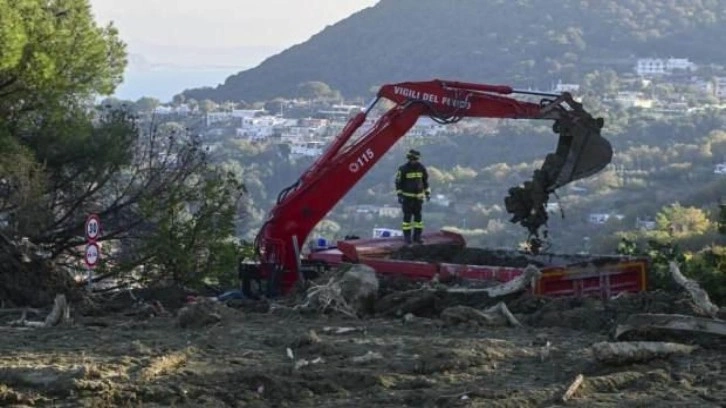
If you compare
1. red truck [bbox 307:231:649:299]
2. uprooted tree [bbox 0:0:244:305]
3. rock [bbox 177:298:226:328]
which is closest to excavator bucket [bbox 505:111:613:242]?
red truck [bbox 307:231:649:299]

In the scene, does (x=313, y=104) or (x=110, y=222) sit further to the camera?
(x=313, y=104)

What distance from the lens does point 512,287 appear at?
1431 centimetres

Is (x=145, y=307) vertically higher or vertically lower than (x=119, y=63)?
lower

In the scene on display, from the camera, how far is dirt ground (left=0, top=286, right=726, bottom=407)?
30.2 feet

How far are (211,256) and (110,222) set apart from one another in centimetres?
219

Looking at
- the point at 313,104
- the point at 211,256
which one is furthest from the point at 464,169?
the point at 211,256

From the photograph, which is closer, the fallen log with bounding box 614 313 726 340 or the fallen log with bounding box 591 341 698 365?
the fallen log with bounding box 591 341 698 365

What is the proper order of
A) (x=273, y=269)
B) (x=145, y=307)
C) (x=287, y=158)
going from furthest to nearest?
(x=287, y=158) < (x=273, y=269) < (x=145, y=307)

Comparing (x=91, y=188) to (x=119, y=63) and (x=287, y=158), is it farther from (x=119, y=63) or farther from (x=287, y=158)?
(x=287, y=158)

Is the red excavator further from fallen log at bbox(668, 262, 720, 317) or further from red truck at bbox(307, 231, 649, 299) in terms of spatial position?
fallen log at bbox(668, 262, 720, 317)

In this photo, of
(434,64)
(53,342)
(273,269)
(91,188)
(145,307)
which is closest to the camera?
(53,342)

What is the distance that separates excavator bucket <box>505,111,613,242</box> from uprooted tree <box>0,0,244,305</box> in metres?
9.36

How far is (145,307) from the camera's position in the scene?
1553 cm

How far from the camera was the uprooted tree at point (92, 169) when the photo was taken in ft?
77.1
